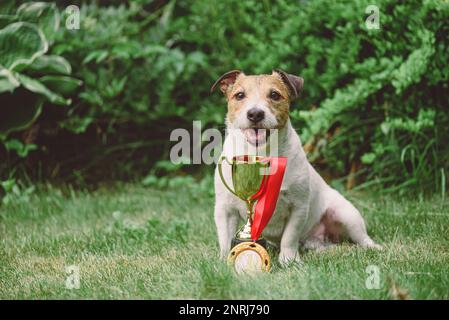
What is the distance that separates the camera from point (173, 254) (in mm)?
3420

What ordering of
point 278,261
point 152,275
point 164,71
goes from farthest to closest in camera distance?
point 164,71
point 278,261
point 152,275

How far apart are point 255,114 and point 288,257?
82 centimetres

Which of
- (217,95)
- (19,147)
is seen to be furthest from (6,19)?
(217,95)

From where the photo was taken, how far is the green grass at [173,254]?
262cm

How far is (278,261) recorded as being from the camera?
10.8ft

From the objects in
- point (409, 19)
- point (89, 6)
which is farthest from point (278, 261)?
point (89, 6)

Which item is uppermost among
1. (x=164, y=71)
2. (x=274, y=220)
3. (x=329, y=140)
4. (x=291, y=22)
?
(x=291, y=22)

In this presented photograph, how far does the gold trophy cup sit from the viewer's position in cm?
294

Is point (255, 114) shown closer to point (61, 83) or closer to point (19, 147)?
point (61, 83)

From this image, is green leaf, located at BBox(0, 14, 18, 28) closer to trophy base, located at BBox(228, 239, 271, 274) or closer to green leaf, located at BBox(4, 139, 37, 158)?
green leaf, located at BBox(4, 139, 37, 158)

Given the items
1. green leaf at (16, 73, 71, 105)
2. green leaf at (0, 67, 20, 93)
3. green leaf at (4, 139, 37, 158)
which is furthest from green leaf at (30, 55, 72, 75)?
green leaf at (4, 139, 37, 158)

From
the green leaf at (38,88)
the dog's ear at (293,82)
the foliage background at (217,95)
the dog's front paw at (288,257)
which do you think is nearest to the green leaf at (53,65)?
the foliage background at (217,95)

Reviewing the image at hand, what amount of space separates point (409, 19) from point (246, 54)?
1792 millimetres
